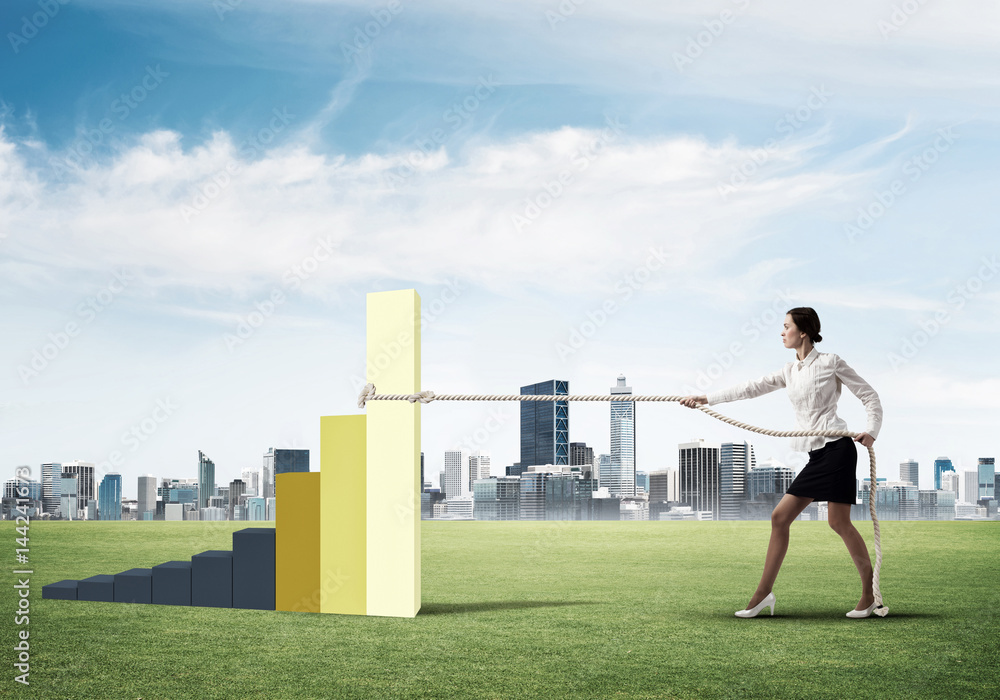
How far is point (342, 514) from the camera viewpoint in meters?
4.35

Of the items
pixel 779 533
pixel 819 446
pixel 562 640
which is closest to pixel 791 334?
pixel 819 446

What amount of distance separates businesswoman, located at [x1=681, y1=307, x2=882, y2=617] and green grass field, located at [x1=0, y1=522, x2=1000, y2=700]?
0.29 m

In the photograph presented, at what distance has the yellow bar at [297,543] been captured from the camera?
4.33m

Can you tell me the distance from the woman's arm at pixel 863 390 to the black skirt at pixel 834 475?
168mm

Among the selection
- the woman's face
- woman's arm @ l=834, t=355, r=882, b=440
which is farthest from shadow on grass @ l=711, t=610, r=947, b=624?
the woman's face

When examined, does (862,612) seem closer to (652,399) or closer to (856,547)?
(856,547)

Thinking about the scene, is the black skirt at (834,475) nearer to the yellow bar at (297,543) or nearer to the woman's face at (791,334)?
the woman's face at (791,334)

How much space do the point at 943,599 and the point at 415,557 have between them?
10.7 ft

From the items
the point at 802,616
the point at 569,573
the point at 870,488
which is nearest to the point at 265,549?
the point at 569,573

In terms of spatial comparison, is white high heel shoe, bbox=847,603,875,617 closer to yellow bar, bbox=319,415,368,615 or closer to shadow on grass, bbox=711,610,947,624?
shadow on grass, bbox=711,610,947,624

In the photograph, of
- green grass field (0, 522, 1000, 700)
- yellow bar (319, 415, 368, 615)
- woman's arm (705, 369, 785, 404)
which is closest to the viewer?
green grass field (0, 522, 1000, 700)

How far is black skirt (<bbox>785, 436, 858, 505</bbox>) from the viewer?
3.96 m

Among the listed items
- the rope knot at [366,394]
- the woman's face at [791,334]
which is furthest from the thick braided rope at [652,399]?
the woman's face at [791,334]

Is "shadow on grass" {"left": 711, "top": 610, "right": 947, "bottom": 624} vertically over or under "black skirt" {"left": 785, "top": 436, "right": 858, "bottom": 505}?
under
